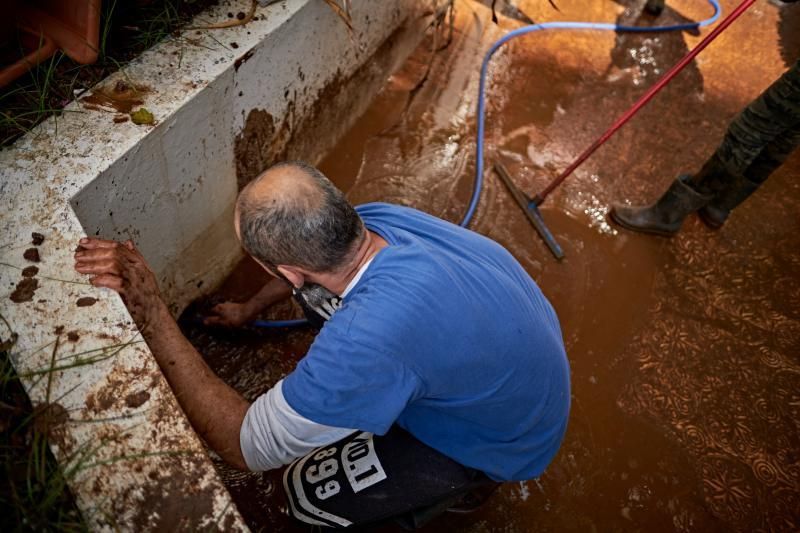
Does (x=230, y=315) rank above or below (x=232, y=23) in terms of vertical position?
below

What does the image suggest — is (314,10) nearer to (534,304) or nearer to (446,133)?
(446,133)

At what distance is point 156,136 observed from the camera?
189 centimetres

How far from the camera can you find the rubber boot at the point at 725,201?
326 centimetres

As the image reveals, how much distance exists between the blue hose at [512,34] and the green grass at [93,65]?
174 cm

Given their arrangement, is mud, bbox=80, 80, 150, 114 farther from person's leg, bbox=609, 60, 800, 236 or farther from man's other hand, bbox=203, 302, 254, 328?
person's leg, bbox=609, 60, 800, 236

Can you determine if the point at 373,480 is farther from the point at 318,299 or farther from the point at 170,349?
the point at 170,349

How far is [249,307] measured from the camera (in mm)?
2369

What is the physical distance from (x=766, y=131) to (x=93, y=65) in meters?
3.24

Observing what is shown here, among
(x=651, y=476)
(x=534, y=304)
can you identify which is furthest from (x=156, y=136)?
(x=651, y=476)

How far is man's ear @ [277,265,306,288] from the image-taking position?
158cm

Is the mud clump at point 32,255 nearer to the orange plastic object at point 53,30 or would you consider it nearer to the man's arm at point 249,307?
the orange plastic object at point 53,30

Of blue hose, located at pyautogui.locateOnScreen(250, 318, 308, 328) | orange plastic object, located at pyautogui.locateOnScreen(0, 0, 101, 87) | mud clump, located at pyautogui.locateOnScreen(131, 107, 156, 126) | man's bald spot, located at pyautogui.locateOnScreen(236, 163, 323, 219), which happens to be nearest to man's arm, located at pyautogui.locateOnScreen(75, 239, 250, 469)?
man's bald spot, located at pyautogui.locateOnScreen(236, 163, 323, 219)

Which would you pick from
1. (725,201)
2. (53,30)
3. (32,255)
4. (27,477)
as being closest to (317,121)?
(53,30)

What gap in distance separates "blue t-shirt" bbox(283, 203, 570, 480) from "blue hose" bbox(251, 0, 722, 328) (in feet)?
3.76
